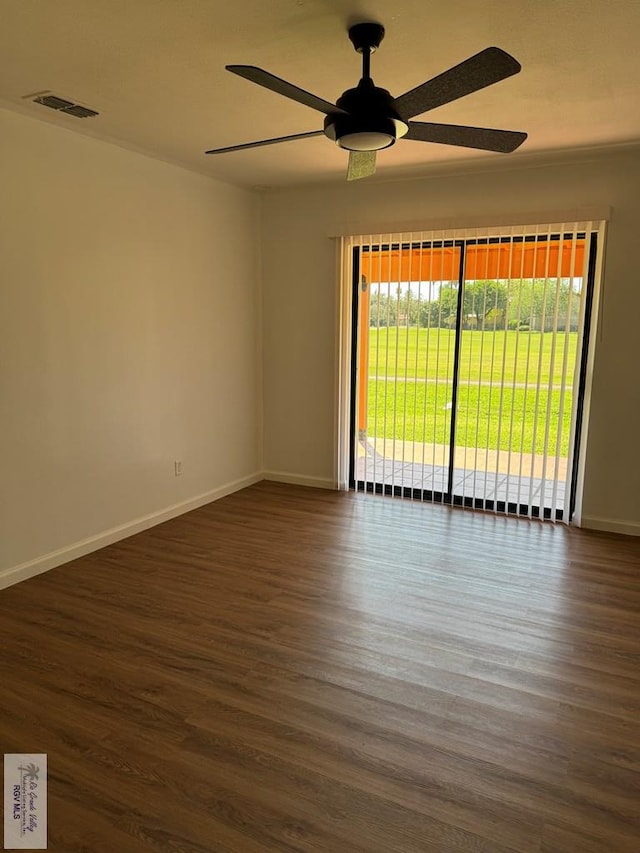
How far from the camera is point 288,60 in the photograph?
2.61 meters

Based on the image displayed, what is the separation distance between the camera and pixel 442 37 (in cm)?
239

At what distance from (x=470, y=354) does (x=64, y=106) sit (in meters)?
3.22

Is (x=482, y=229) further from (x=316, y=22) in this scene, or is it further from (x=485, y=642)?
(x=485, y=642)

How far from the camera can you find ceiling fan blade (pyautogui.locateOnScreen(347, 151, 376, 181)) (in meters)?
2.80

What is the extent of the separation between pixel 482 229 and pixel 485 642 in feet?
10.2

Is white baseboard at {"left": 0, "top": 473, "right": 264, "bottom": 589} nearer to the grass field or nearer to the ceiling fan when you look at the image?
the grass field

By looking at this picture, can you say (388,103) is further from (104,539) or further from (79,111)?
(104,539)

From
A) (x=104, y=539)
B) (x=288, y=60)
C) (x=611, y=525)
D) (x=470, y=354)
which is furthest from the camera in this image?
(x=470, y=354)

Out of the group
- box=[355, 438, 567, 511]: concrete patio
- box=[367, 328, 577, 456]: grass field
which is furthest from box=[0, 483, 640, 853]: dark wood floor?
box=[367, 328, 577, 456]: grass field

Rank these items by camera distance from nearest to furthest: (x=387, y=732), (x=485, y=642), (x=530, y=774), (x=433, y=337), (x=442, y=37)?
(x=530, y=774)
(x=387, y=732)
(x=442, y=37)
(x=485, y=642)
(x=433, y=337)

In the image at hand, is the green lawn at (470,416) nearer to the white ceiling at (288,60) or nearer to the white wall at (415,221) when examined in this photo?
the white wall at (415,221)

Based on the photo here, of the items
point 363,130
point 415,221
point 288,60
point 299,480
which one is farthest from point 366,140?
point 299,480

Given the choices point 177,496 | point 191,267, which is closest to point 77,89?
point 191,267

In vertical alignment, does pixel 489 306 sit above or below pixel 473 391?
above
